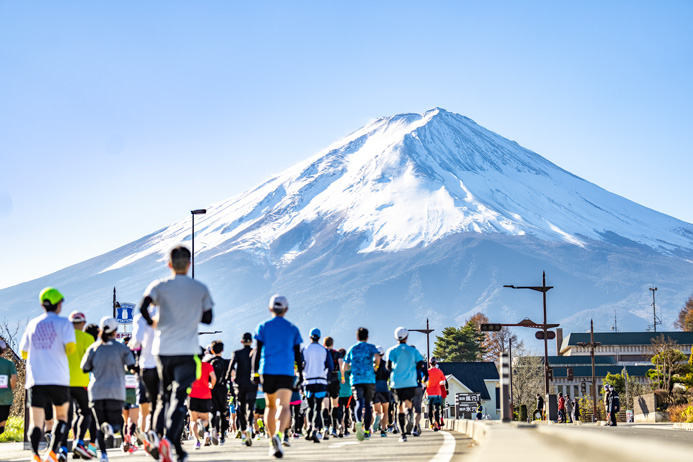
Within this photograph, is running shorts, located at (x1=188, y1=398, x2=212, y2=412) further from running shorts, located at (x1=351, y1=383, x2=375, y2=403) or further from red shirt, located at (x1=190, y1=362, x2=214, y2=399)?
running shorts, located at (x1=351, y1=383, x2=375, y2=403)

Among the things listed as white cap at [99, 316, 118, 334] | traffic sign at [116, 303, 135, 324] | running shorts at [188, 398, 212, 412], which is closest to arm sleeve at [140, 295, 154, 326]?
white cap at [99, 316, 118, 334]

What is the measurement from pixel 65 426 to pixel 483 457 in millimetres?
5985

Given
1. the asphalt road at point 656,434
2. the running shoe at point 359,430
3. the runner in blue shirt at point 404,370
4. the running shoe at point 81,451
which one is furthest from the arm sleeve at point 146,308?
the runner in blue shirt at point 404,370

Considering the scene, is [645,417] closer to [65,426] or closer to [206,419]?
[206,419]

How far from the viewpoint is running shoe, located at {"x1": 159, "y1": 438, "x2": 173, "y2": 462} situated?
8.98 metres

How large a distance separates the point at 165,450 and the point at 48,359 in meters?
2.14

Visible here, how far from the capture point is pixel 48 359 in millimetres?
10516

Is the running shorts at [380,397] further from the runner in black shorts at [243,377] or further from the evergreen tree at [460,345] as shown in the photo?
the evergreen tree at [460,345]

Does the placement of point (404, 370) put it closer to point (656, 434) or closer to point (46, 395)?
point (656, 434)

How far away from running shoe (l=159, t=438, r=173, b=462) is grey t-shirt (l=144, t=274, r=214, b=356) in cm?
75

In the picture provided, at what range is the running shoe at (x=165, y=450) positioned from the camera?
29.5 ft

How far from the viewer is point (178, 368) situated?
9273mm

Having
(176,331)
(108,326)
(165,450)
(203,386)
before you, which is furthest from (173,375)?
(203,386)

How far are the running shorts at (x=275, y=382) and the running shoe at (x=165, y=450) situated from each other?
284 centimetres
